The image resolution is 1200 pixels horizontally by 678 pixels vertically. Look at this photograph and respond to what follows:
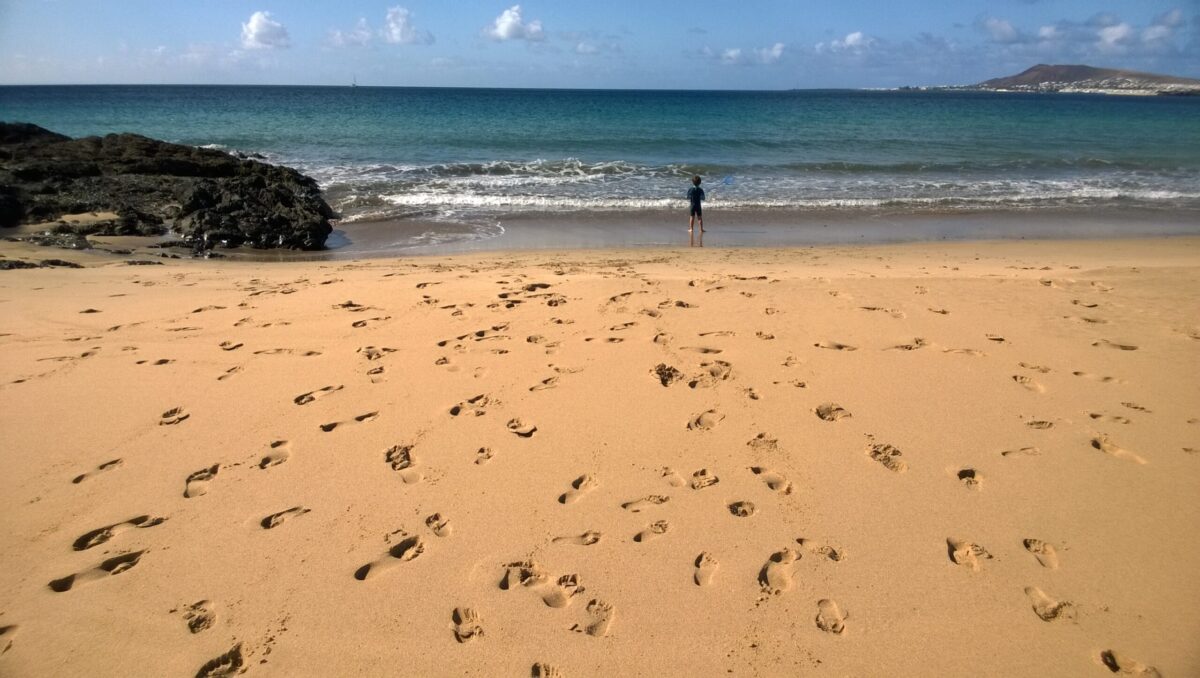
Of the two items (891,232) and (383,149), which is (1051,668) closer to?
(891,232)

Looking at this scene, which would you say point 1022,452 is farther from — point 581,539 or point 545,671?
point 545,671

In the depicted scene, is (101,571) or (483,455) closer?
(101,571)

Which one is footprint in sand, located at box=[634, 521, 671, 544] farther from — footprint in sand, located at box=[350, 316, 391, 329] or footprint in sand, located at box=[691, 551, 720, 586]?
footprint in sand, located at box=[350, 316, 391, 329]

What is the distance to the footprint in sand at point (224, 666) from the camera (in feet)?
7.43

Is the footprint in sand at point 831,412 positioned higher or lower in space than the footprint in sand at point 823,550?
higher

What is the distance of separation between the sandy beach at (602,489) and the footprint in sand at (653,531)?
0.6 inches

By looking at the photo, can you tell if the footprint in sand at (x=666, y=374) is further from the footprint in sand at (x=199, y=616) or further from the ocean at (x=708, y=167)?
the ocean at (x=708, y=167)

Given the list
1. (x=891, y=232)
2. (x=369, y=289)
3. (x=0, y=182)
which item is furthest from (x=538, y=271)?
(x=0, y=182)

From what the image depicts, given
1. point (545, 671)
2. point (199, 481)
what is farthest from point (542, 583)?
point (199, 481)

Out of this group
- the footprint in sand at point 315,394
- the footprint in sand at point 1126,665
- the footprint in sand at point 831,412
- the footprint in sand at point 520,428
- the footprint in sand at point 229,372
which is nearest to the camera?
the footprint in sand at point 1126,665

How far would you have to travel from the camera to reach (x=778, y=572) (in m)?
2.72

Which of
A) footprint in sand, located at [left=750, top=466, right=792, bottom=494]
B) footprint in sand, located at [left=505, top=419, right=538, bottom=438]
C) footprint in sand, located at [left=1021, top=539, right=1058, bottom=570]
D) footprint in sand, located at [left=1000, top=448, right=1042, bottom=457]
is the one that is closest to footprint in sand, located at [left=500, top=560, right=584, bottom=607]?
footprint in sand, located at [left=505, top=419, right=538, bottom=438]

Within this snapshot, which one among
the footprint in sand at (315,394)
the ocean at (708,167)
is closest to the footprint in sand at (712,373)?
the footprint in sand at (315,394)

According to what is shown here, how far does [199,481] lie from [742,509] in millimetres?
2799
